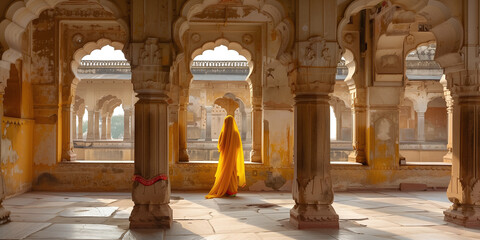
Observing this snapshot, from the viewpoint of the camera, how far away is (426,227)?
5.95 metres

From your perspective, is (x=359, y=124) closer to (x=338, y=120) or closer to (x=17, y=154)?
(x=17, y=154)

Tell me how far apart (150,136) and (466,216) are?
184 inches

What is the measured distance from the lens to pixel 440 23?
6266 mm

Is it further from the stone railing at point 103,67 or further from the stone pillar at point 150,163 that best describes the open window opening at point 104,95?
the stone pillar at point 150,163

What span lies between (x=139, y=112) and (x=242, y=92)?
542 inches

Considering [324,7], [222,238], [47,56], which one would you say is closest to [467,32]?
[324,7]

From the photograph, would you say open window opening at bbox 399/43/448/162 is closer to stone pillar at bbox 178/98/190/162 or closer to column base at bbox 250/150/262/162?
column base at bbox 250/150/262/162

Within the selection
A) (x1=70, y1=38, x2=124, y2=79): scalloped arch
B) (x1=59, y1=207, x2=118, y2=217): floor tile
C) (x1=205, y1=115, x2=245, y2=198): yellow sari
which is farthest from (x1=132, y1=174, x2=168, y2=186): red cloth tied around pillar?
(x1=70, y1=38, x2=124, y2=79): scalloped arch

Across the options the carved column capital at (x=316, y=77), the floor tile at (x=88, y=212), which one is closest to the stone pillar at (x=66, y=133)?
the floor tile at (x=88, y=212)

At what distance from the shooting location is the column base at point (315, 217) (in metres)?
5.67

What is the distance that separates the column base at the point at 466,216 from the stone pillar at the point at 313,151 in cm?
189

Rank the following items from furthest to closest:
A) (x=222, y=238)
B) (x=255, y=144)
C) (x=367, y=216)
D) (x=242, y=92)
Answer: (x=242, y=92) → (x=255, y=144) → (x=367, y=216) → (x=222, y=238)

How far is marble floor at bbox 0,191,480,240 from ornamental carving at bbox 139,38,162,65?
229cm

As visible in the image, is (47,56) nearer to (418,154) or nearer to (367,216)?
(367,216)
